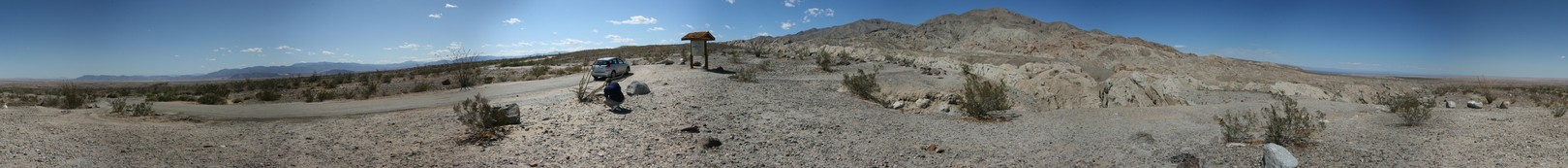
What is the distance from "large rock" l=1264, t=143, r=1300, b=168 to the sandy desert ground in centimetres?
40

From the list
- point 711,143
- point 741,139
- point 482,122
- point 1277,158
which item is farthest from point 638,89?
point 1277,158

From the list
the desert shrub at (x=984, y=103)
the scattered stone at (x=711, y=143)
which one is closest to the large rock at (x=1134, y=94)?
the desert shrub at (x=984, y=103)

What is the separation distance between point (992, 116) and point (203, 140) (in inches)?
405

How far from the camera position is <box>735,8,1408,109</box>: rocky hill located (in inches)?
661

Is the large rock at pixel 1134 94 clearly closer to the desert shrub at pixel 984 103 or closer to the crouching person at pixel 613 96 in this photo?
the desert shrub at pixel 984 103

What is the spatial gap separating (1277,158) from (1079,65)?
2525 cm

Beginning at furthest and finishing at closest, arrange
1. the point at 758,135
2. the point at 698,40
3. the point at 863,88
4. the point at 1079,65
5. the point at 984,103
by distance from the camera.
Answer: the point at 1079,65 < the point at 698,40 < the point at 863,88 < the point at 984,103 < the point at 758,135

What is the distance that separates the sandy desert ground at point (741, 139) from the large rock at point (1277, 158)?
0.40 metres

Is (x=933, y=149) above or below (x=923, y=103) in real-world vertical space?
below

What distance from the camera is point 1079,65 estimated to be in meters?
29.1

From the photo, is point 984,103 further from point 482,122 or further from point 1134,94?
point 482,122

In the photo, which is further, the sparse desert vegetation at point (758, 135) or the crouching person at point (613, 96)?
the crouching person at point (613, 96)

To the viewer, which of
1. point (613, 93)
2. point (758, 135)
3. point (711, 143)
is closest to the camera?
point (711, 143)

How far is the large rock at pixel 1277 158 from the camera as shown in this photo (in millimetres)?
5238
